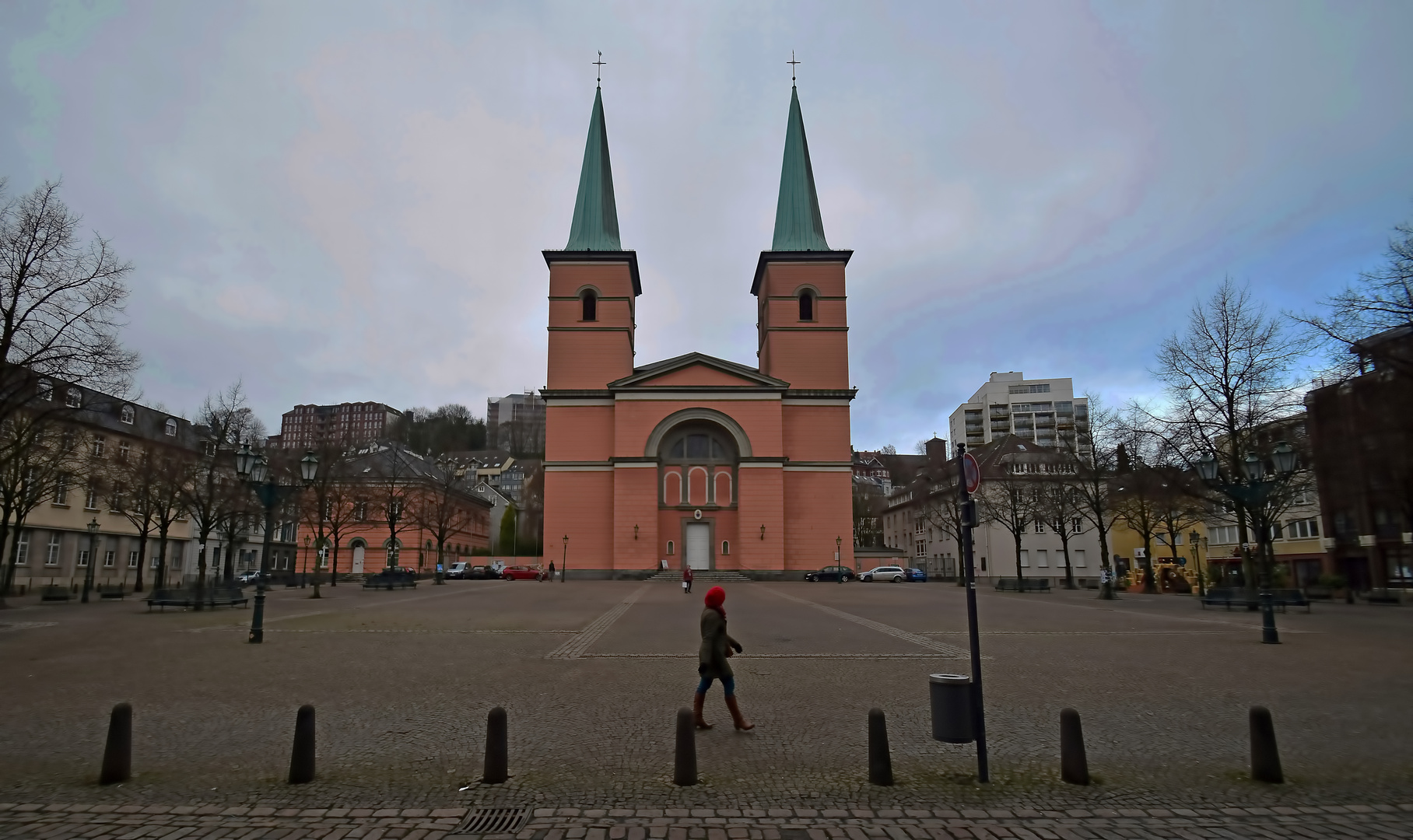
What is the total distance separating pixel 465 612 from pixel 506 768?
1795 cm

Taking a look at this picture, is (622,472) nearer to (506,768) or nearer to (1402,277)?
(1402,277)

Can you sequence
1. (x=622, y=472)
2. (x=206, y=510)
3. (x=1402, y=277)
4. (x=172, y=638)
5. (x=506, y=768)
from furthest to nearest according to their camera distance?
(x=622, y=472)
(x=206, y=510)
(x=1402, y=277)
(x=172, y=638)
(x=506, y=768)

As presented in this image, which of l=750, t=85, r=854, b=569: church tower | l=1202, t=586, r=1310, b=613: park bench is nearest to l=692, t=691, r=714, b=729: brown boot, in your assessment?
l=1202, t=586, r=1310, b=613: park bench

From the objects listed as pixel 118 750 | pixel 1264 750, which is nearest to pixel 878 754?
pixel 1264 750

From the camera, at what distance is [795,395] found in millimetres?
57656

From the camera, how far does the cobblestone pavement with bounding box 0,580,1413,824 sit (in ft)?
20.8

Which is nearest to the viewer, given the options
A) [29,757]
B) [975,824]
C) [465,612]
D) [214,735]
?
[975,824]

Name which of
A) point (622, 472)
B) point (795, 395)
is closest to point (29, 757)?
point (622, 472)

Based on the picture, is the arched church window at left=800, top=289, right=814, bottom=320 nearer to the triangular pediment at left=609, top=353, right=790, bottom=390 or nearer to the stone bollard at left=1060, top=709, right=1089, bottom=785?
the triangular pediment at left=609, top=353, right=790, bottom=390

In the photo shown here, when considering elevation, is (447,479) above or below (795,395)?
below

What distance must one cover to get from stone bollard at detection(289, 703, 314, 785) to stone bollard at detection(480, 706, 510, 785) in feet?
4.62

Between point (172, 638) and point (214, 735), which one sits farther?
point (172, 638)

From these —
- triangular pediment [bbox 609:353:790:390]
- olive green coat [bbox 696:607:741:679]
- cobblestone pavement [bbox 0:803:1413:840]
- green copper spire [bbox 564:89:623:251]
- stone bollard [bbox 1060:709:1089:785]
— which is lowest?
Answer: cobblestone pavement [bbox 0:803:1413:840]

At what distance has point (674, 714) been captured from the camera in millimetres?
9352
